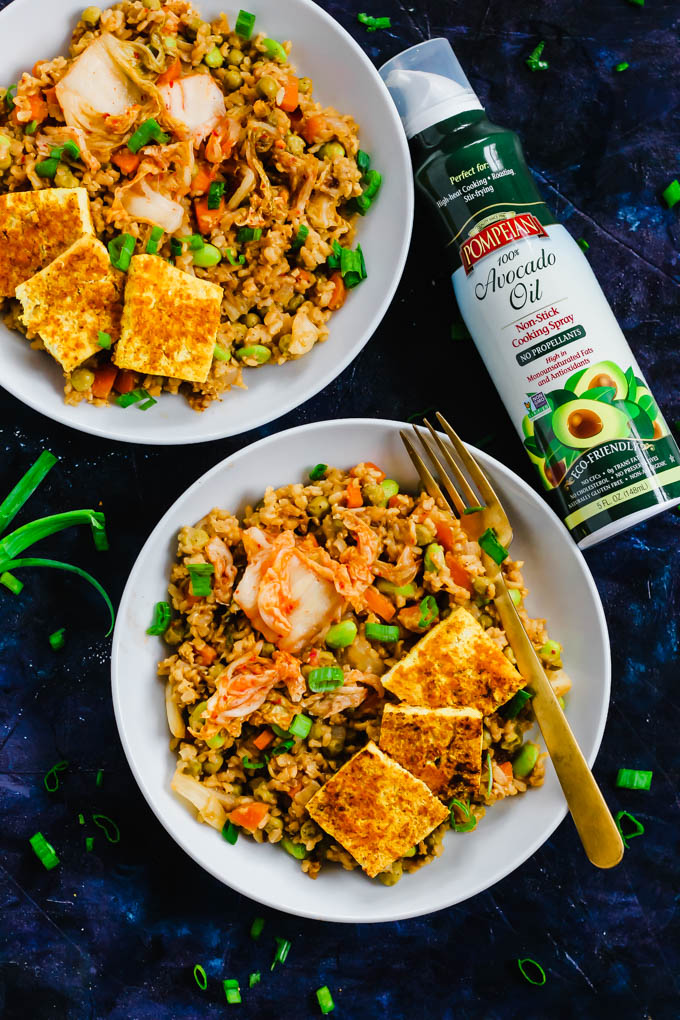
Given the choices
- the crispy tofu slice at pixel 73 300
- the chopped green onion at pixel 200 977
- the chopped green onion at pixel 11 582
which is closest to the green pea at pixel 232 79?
the crispy tofu slice at pixel 73 300

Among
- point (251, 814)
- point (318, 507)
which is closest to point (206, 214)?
point (318, 507)

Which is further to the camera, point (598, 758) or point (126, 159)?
point (598, 758)

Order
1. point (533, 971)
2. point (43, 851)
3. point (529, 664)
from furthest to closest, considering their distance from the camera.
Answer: point (533, 971)
point (43, 851)
point (529, 664)

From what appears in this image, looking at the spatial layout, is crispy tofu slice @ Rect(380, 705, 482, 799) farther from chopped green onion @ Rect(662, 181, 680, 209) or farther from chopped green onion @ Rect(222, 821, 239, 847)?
chopped green onion @ Rect(662, 181, 680, 209)

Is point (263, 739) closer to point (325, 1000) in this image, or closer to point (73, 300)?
point (325, 1000)

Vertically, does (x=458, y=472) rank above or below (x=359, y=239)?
below

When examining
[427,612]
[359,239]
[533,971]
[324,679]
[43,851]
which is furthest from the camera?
[533,971]

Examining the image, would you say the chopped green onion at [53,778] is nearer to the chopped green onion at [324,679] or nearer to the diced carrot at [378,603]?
the chopped green onion at [324,679]

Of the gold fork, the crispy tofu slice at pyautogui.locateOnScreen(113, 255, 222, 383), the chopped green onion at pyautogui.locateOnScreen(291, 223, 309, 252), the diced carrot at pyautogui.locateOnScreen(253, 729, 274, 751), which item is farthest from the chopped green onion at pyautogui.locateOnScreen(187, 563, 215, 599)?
the chopped green onion at pyautogui.locateOnScreen(291, 223, 309, 252)
